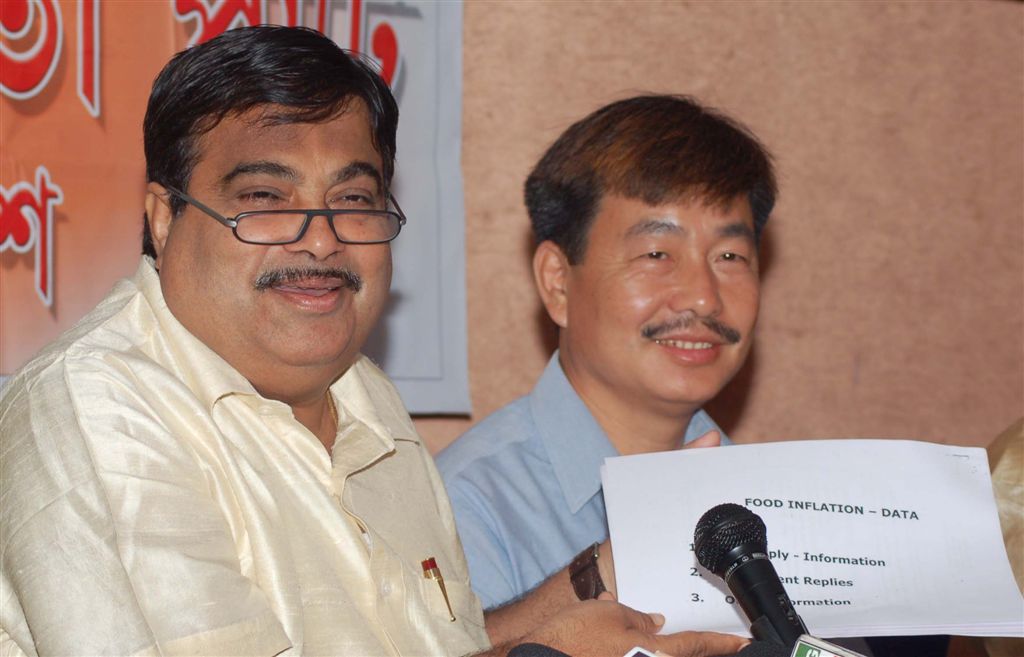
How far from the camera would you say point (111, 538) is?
1349mm

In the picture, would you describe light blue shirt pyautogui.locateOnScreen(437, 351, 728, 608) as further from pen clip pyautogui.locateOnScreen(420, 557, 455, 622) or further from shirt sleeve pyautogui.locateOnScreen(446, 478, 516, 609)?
pen clip pyautogui.locateOnScreen(420, 557, 455, 622)

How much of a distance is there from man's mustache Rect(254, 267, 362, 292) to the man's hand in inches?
23.2

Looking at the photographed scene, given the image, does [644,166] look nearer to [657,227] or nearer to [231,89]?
[657,227]

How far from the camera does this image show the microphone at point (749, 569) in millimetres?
1285

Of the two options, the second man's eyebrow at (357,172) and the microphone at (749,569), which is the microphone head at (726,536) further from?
the second man's eyebrow at (357,172)

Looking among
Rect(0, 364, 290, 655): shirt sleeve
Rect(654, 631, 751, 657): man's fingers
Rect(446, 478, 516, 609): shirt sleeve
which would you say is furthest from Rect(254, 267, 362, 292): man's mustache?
Rect(654, 631, 751, 657): man's fingers

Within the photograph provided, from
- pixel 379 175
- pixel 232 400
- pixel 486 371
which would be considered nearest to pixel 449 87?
pixel 486 371

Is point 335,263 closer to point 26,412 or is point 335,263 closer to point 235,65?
point 235,65

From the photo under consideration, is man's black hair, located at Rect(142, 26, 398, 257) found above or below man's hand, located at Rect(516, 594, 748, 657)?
above

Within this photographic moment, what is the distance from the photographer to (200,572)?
1.38m

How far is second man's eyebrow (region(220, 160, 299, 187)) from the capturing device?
166 centimetres

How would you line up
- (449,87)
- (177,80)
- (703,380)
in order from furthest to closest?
1. (449,87)
2. (703,380)
3. (177,80)

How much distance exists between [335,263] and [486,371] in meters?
1.13

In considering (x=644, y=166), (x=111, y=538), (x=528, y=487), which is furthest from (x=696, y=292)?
(x=111, y=538)
